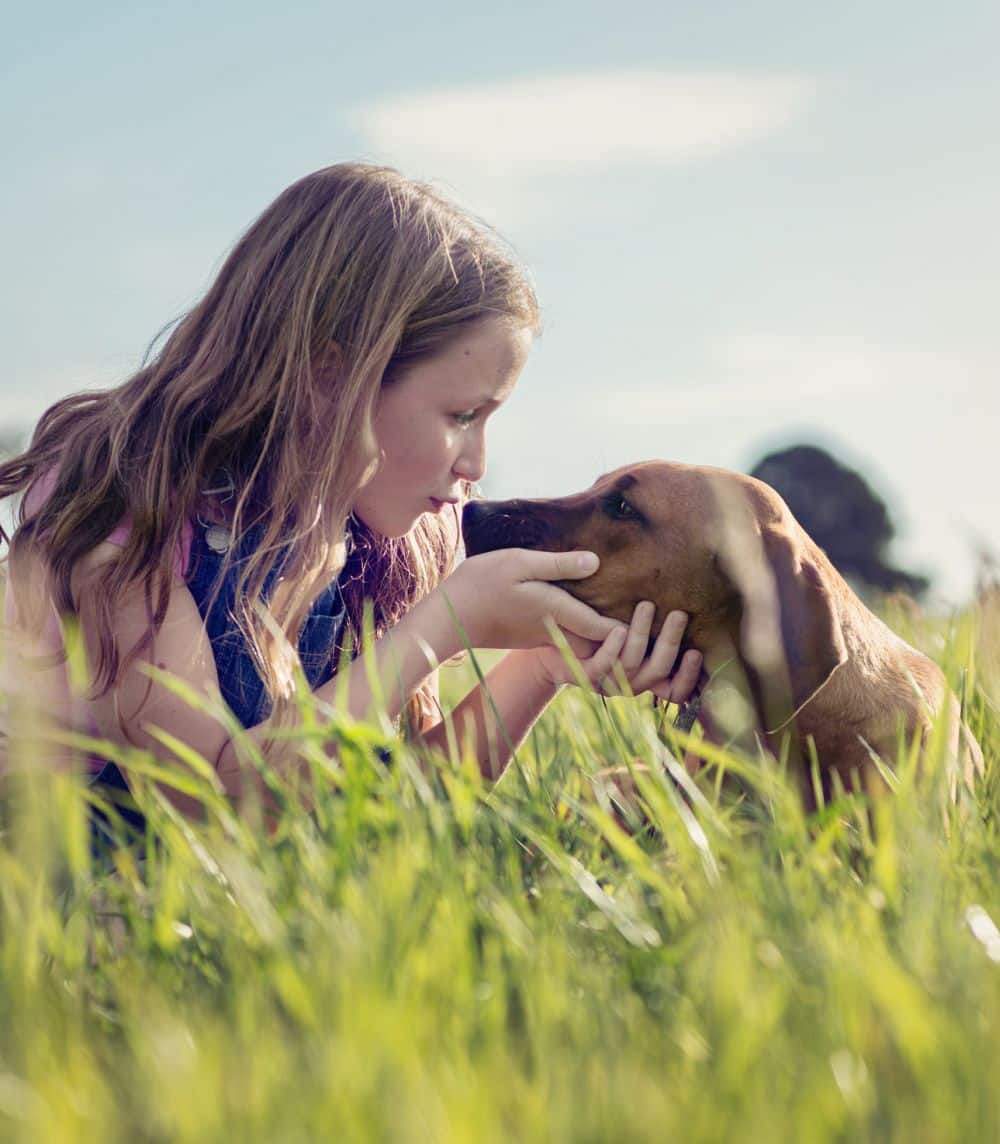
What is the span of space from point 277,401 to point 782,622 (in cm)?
121

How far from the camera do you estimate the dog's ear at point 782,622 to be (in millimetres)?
2742

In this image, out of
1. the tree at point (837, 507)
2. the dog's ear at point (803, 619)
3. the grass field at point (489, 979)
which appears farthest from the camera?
the tree at point (837, 507)

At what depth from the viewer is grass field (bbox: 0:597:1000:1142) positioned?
1.11m

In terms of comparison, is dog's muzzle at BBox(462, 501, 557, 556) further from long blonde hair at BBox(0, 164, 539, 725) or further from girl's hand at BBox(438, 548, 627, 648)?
long blonde hair at BBox(0, 164, 539, 725)

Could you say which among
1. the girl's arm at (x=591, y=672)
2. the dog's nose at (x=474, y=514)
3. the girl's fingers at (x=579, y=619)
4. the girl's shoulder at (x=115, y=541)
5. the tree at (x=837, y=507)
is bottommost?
the tree at (x=837, y=507)

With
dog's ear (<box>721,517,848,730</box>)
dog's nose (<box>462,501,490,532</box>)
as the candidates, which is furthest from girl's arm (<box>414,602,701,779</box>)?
dog's nose (<box>462,501,490,532</box>)

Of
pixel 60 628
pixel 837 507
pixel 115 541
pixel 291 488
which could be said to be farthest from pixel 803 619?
pixel 837 507

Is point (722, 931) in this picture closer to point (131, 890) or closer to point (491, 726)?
point (131, 890)

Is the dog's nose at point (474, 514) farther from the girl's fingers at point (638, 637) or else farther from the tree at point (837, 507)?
the tree at point (837, 507)

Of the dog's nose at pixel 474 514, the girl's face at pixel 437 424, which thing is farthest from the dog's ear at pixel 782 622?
the girl's face at pixel 437 424

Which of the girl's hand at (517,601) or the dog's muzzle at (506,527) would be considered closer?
the girl's hand at (517,601)

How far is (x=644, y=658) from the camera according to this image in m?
2.93

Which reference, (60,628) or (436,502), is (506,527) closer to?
(436,502)

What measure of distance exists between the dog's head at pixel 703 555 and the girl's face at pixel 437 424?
11 centimetres
